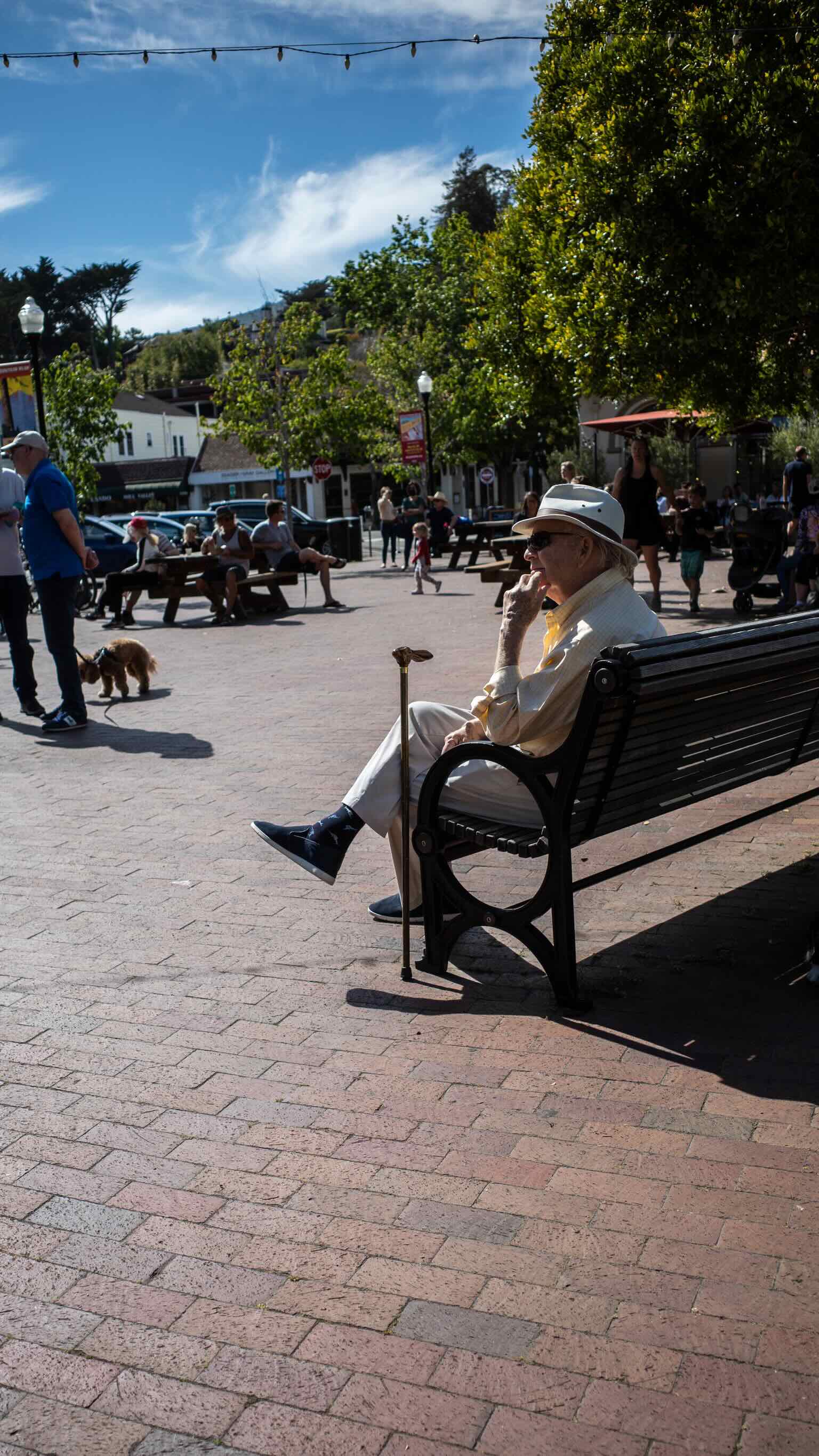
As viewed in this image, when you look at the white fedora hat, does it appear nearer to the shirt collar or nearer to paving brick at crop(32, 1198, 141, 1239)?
the shirt collar

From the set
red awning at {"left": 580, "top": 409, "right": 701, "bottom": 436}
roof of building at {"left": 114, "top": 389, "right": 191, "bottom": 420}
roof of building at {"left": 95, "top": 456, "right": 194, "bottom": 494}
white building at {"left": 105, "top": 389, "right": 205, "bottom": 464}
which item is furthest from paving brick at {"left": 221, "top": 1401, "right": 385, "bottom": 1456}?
white building at {"left": 105, "top": 389, "right": 205, "bottom": 464}

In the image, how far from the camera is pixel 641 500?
1498 centimetres

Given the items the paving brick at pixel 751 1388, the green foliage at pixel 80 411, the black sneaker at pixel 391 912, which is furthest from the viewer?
the green foliage at pixel 80 411

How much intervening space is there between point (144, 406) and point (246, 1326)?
8980cm

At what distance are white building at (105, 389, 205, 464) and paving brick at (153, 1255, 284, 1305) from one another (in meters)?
84.7

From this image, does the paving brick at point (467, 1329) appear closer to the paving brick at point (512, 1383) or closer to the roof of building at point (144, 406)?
the paving brick at point (512, 1383)

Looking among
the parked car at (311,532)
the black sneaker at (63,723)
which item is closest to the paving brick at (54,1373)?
the black sneaker at (63,723)

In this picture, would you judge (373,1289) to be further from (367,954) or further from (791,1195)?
(367,954)

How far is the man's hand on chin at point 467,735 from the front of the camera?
4.35 meters

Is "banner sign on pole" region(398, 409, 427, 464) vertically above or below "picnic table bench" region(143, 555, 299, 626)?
above

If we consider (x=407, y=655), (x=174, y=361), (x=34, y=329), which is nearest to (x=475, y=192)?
(x=174, y=361)

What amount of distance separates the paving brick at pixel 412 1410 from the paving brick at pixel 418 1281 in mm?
275

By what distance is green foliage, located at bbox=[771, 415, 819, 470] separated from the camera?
29734 mm

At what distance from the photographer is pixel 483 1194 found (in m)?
3.07
